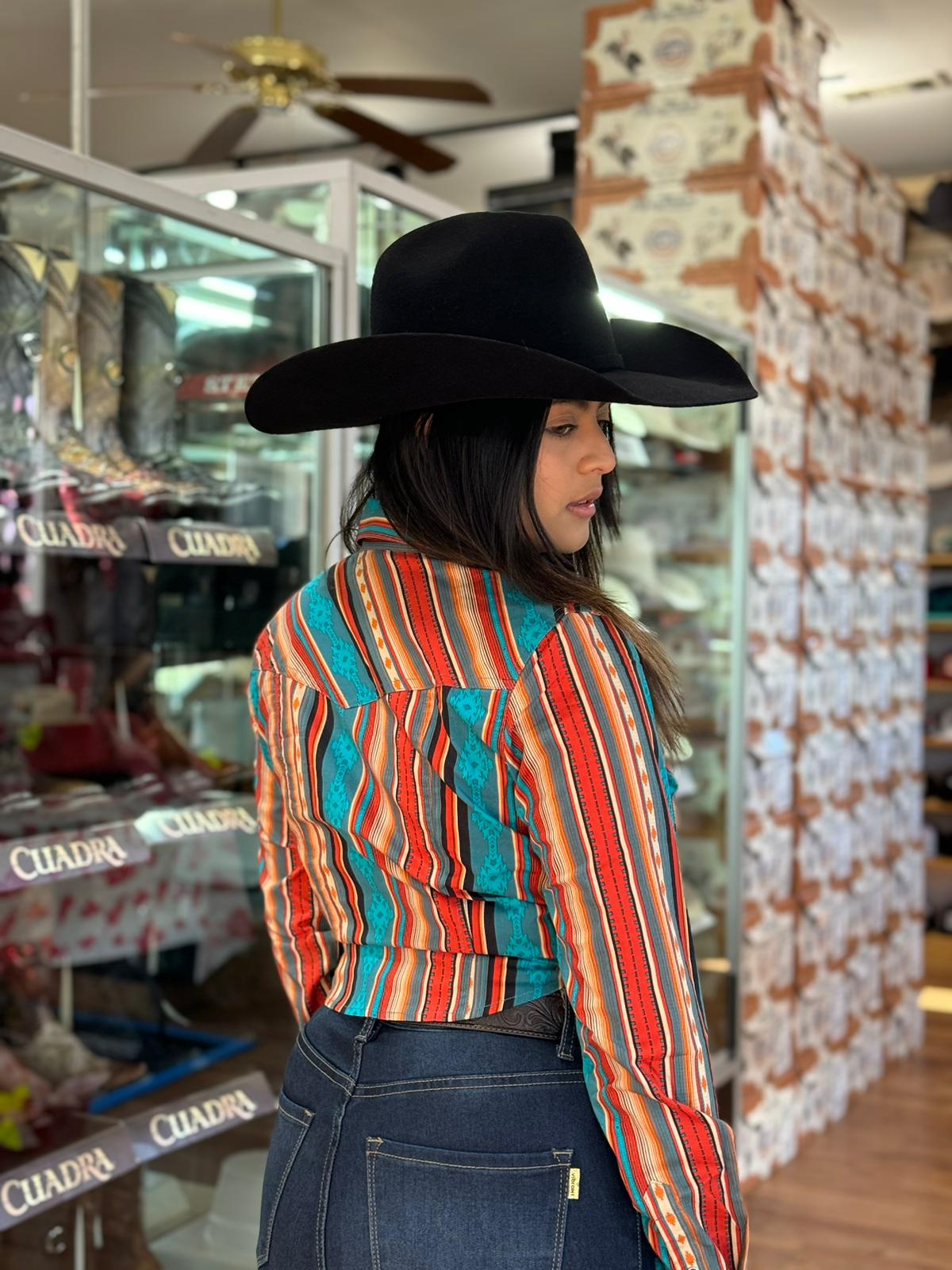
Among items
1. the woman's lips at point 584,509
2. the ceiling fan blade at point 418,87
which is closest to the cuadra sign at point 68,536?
the woman's lips at point 584,509

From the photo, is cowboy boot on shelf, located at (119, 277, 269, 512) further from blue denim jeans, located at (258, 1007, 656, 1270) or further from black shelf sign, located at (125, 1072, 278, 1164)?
blue denim jeans, located at (258, 1007, 656, 1270)

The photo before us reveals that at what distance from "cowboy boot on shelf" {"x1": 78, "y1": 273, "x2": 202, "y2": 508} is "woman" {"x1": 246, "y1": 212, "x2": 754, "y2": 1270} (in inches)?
34.2

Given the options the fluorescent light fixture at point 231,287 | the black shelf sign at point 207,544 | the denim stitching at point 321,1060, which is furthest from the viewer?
the fluorescent light fixture at point 231,287

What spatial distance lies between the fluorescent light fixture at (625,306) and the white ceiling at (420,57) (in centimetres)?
210

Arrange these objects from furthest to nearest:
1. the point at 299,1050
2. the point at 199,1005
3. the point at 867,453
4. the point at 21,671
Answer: the point at 867,453 → the point at 199,1005 → the point at 21,671 → the point at 299,1050

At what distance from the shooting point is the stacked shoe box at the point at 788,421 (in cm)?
343

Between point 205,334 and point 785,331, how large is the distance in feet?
6.05

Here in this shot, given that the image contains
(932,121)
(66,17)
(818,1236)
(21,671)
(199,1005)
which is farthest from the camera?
(932,121)

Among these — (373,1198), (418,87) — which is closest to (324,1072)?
(373,1198)

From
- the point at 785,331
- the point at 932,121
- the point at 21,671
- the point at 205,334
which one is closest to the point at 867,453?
the point at 785,331

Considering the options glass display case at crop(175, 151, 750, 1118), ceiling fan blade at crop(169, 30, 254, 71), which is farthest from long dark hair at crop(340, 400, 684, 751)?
ceiling fan blade at crop(169, 30, 254, 71)

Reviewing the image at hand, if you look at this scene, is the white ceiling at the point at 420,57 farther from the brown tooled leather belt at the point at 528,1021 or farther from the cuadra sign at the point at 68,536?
the brown tooled leather belt at the point at 528,1021

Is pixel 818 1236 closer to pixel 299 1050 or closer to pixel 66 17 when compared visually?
pixel 299 1050

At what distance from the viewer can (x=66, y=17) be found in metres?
4.96
